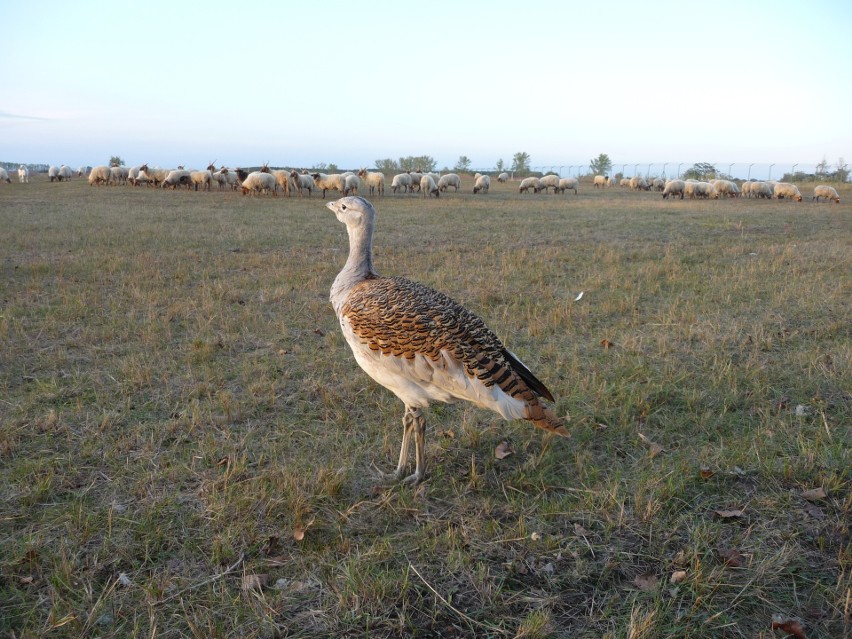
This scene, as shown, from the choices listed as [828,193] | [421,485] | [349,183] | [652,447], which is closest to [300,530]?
[421,485]

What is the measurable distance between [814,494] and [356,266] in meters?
3.60

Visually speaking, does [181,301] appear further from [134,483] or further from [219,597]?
[219,597]

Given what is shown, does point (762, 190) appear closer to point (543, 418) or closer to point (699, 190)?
point (699, 190)

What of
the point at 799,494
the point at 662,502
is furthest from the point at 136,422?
the point at 799,494

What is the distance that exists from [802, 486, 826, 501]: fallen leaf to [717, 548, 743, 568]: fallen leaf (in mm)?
856

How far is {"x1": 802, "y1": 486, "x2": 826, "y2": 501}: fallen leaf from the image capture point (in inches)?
144

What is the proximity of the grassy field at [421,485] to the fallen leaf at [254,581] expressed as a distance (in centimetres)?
1

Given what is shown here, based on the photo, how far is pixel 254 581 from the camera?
3.01 m

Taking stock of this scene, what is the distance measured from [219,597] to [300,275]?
24.7 feet

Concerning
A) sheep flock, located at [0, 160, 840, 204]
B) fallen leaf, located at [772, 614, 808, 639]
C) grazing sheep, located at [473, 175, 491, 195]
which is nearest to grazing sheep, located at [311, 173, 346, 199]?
sheep flock, located at [0, 160, 840, 204]

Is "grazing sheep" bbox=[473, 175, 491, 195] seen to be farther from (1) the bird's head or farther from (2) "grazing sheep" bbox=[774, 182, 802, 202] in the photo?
(1) the bird's head

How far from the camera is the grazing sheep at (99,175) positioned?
129ft

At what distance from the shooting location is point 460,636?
2.73 m

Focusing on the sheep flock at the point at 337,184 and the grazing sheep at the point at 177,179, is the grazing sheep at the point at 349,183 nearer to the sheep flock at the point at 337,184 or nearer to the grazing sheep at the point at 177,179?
the sheep flock at the point at 337,184
